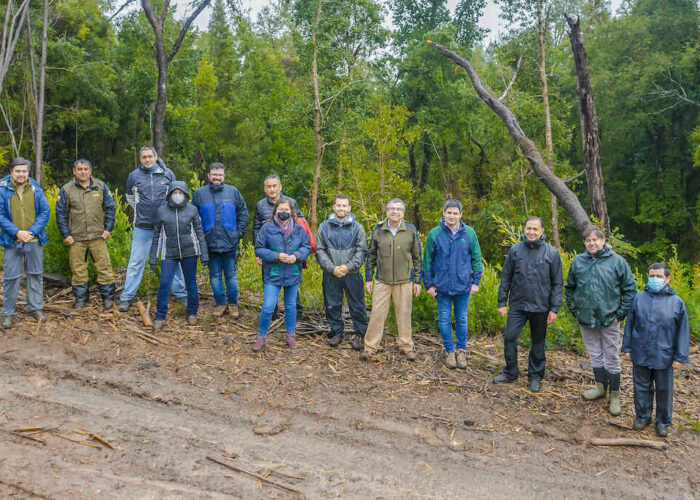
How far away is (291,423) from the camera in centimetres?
453

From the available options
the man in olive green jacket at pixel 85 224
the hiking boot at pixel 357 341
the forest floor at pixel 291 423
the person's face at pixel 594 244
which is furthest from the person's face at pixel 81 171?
the person's face at pixel 594 244

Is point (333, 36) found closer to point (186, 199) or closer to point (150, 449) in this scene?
point (186, 199)

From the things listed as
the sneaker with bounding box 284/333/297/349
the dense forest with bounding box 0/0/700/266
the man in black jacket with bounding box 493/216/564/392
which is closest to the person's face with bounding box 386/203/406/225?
the man in black jacket with bounding box 493/216/564/392

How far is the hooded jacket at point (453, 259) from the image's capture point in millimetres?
5766

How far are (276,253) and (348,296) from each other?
1.01 meters

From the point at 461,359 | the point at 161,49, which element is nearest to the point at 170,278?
the point at 461,359

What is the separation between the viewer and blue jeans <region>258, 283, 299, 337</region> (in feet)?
19.6

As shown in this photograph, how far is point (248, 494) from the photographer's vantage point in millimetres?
3492

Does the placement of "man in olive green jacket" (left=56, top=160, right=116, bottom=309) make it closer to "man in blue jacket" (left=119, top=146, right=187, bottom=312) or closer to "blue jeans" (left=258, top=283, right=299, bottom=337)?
"man in blue jacket" (left=119, top=146, right=187, bottom=312)

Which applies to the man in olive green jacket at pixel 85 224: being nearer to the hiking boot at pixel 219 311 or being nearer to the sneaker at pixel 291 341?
the hiking boot at pixel 219 311

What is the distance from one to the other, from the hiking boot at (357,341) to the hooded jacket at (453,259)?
111 cm

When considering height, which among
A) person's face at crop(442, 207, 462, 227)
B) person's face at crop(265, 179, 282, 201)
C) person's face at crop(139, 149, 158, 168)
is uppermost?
person's face at crop(139, 149, 158, 168)

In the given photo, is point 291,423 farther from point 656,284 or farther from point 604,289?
point 656,284

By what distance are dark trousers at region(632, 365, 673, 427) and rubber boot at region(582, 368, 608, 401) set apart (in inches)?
18.0
